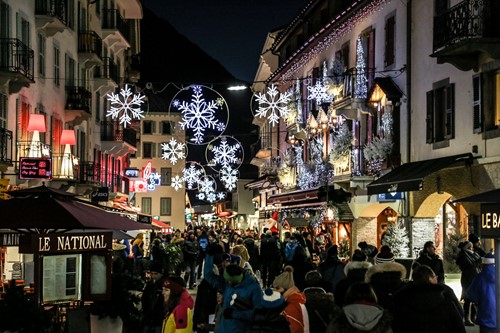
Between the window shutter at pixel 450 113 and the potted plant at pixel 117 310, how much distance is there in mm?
13911

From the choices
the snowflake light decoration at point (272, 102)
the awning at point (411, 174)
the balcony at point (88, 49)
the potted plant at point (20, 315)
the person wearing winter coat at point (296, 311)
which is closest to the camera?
the potted plant at point (20, 315)

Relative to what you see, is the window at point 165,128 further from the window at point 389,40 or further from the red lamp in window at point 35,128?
the red lamp in window at point 35,128

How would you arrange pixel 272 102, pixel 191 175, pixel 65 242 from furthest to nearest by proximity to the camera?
pixel 191 175 < pixel 272 102 < pixel 65 242

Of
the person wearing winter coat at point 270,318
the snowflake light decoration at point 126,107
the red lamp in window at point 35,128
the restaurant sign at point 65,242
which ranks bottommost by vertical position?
the person wearing winter coat at point 270,318

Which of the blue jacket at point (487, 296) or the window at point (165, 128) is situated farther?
the window at point (165, 128)

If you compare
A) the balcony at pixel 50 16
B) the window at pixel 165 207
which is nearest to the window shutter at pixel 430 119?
the balcony at pixel 50 16

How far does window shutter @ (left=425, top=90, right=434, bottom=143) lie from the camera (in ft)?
92.4

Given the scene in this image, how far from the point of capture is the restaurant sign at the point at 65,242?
12734 millimetres

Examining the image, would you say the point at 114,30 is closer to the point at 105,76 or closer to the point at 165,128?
the point at 105,76

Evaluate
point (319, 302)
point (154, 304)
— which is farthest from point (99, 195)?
point (319, 302)

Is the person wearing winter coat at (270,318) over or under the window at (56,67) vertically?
under

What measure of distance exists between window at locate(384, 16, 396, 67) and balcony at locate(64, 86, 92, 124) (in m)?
13.5

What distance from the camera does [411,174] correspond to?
2653 cm

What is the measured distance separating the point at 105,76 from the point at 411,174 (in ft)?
78.4
